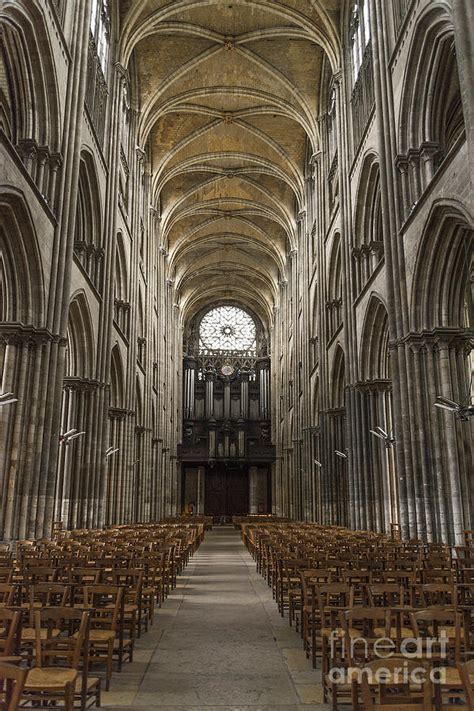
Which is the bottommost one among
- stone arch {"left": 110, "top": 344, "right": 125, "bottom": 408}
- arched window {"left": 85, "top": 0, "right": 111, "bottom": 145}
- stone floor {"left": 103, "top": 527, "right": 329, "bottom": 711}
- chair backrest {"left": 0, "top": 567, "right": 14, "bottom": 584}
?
stone floor {"left": 103, "top": 527, "right": 329, "bottom": 711}

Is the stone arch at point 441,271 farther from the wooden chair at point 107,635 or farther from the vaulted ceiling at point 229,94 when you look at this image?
the vaulted ceiling at point 229,94

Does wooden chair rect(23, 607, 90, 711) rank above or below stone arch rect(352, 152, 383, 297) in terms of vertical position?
below

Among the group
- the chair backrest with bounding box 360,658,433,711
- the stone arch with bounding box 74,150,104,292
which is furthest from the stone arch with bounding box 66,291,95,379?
the chair backrest with bounding box 360,658,433,711

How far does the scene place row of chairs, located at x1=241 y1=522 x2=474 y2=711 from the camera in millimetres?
4168

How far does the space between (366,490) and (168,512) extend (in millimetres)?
29847

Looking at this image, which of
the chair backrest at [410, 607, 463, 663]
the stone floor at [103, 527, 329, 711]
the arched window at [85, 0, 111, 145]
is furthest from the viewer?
the arched window at [85, 0, 111, 145]

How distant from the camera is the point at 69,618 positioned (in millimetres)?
5656

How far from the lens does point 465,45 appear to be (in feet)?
38.2

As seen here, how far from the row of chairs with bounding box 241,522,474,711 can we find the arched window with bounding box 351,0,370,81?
19.9 meters

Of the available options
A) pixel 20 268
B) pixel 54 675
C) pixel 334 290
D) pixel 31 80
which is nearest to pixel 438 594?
pixel 54 675

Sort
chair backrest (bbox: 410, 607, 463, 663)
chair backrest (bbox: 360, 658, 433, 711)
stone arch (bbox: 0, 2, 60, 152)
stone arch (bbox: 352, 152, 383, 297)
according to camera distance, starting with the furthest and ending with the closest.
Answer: stone arch (bbox: 352, 152, 383, 297)
stone arch (bbox: 0, 2, 60, 152)
chair backrest (bbox: 410, 607, 463, 663)
chair backrest (bbox: 360, 658, 433, 711)

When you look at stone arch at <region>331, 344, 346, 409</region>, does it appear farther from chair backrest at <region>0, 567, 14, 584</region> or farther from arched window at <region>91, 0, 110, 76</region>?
chair backrest at <region>0, 567, 14, 584</region>

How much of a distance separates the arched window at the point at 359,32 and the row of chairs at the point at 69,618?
800 inches

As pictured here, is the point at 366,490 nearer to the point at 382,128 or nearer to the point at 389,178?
the point at 389,178
